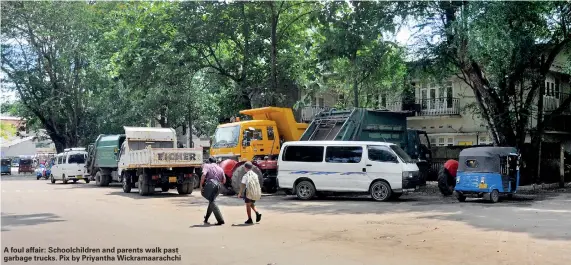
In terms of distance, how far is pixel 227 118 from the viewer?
33.3 metres

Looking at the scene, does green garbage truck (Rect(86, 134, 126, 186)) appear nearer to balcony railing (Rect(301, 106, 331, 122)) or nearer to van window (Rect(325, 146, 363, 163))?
van window (Rect(325, 146, 363, 163))

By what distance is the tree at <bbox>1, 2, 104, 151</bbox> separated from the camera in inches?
1694

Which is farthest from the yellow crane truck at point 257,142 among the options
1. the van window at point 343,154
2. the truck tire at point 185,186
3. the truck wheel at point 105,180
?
the truck wheel at point 105,180

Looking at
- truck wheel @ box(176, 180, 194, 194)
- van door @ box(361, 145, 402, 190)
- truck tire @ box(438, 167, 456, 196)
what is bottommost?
truck wheel @ box(176, 180, 194, 194)

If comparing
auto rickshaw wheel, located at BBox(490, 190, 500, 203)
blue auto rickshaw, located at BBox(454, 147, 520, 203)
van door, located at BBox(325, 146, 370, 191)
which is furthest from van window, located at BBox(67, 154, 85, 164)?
auto rickshaw wheel, located at BBox(490, 190, 500, 203)

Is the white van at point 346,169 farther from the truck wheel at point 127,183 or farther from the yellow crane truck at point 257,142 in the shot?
the truck wheel at point 127,183

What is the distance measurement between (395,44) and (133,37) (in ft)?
46.4

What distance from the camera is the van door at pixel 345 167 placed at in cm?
1792

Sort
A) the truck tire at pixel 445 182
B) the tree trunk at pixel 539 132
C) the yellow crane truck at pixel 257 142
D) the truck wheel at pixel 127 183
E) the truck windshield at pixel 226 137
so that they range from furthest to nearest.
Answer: the tree trunk at pixel 539 132 → the truck wheel at pixel 127 183 → the truck windshield at pixel 226 137 → the yellow crane truck at pixel 257 142 → the truck tire at pixel 445 182

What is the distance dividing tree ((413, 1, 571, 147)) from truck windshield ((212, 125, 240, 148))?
8.10m

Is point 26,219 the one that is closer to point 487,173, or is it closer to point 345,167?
point 345,167

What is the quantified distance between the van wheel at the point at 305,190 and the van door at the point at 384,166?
5.93 ft

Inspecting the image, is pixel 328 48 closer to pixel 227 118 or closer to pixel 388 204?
pixel 388 204

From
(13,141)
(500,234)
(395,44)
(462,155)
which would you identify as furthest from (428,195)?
(13,141)
